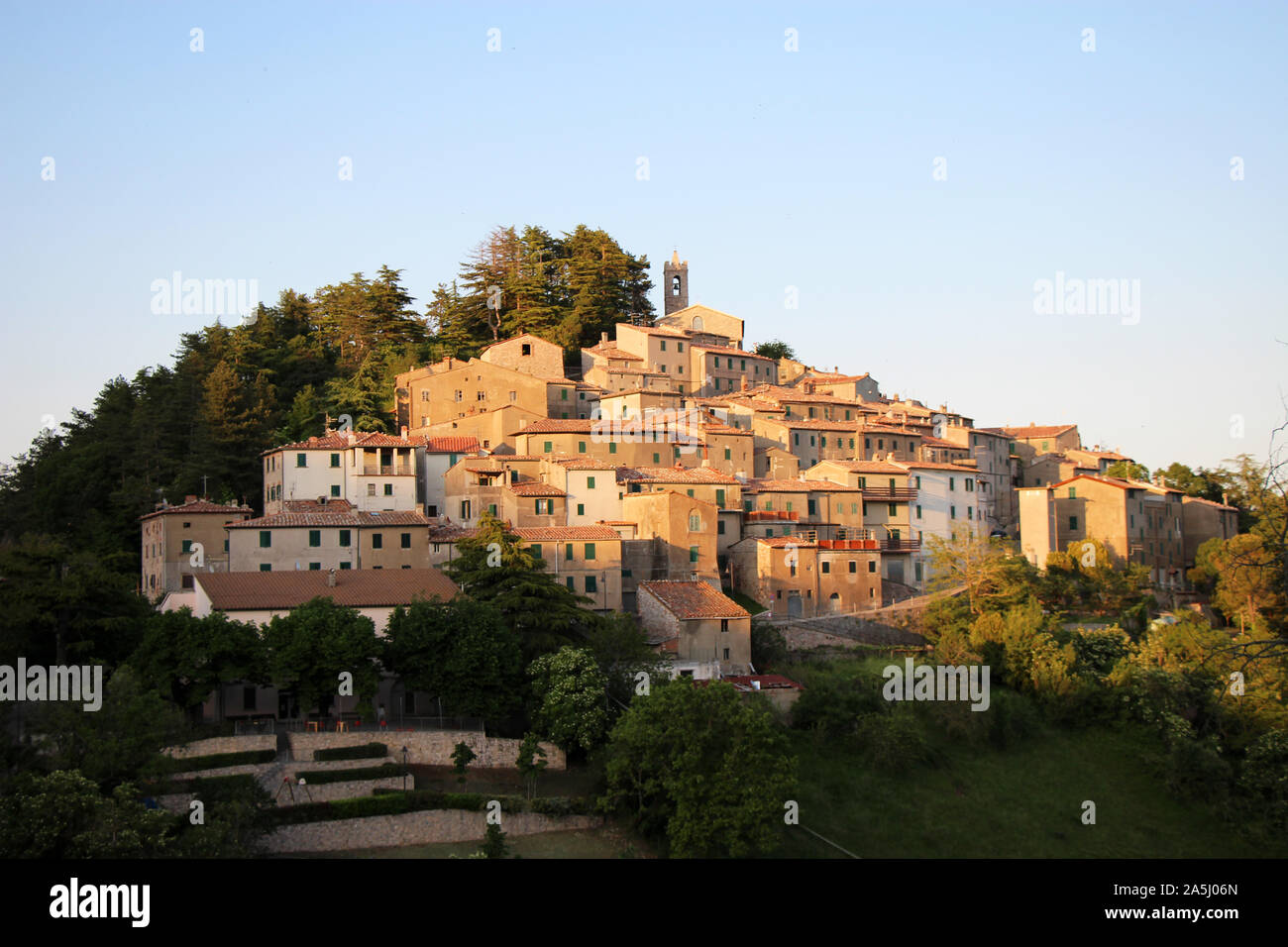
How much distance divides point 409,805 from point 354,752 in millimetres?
2821

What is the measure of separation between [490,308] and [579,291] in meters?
5.96

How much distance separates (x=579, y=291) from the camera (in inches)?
3093

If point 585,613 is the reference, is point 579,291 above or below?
above

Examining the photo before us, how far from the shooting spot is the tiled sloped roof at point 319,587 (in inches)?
1441

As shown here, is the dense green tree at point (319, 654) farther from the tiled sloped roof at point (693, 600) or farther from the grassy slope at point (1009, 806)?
the grassy slope at point (1009, 806)

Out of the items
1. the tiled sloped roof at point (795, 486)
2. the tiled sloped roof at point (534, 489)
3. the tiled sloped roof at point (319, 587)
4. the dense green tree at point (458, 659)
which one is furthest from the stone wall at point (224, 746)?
the tiled sloped roof at point (795, 486)

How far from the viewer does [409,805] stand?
29547 mm

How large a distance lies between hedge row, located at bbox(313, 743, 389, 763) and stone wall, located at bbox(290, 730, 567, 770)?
0.67 ft

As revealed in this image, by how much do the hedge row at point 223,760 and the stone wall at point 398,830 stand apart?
2752 millimetres

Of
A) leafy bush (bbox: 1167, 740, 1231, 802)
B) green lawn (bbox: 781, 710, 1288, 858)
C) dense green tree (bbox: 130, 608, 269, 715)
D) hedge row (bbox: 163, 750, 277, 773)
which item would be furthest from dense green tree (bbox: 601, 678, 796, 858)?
leafy bush (bbox: 1167, 740, 1231, 802)

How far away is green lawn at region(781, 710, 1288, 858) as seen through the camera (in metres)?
34.7
